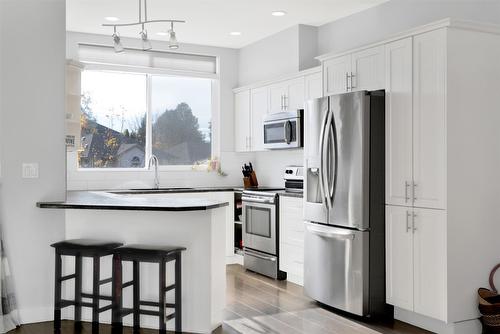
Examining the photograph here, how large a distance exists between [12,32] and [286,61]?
314cm

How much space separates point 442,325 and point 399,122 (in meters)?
1.51

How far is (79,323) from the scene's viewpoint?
4090mm

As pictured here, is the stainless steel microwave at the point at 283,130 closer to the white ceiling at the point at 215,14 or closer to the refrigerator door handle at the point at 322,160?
the white ceiling at the point at 215,14

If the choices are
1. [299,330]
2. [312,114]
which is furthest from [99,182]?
[299,330]

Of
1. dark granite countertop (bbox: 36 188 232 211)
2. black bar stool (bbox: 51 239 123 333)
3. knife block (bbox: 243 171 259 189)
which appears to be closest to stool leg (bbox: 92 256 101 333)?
black bar stool (bbox: 51 239 123 333)

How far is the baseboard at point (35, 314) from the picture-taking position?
418cm

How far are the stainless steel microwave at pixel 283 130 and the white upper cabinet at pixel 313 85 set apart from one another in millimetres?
219

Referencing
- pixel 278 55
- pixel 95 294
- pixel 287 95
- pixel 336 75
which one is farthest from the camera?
pixel 278 55

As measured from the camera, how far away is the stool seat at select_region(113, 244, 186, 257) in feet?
11.9

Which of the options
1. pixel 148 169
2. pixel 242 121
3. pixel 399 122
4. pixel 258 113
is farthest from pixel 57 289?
pixel 242 121

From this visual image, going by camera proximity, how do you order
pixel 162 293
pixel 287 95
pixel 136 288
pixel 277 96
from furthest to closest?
1. pixel 277 96
2. pixel 287 95
3. pixel 136 288
4. pixel 162 293

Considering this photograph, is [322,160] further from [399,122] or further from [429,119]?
[429,119]

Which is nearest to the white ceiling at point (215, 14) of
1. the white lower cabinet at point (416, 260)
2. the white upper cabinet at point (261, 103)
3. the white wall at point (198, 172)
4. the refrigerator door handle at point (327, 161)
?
the white wall at point (198, 172)

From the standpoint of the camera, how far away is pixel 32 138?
13.8 ft
